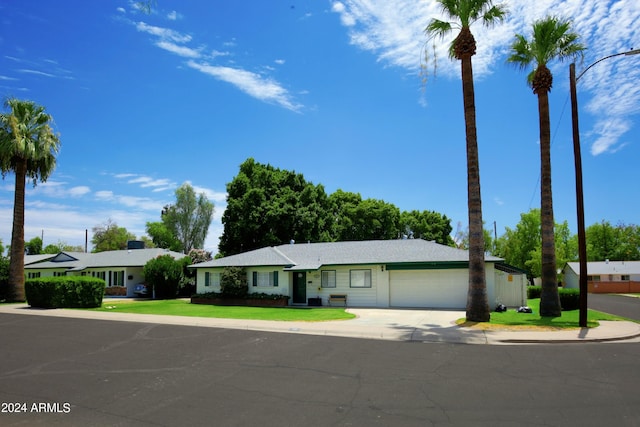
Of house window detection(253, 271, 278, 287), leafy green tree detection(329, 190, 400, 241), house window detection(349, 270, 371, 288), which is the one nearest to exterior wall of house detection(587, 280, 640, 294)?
leafy green tree detection(329, 190, 400, 241)

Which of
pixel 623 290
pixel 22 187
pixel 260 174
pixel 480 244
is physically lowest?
pixel 623 290

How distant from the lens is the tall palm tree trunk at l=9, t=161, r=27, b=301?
3306 cm

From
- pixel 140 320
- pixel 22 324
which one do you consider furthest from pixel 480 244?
pixel 22 324

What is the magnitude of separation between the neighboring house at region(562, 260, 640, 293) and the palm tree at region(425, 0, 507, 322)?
1919 inches

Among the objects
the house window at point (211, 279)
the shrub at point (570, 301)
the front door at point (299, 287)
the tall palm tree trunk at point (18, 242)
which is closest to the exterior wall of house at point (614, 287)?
the shrub at point (570, 301)

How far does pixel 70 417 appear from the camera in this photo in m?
6.73

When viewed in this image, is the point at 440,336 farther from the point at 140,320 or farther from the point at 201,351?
the point at 140,320

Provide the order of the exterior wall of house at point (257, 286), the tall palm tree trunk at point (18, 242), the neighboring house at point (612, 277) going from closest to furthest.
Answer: the exterior wall of house at point (257, 286) < the tall palm tree trunk at point (18, 242) < the neighboring house at point (612, 277)

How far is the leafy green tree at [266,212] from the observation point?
45625 millimetres

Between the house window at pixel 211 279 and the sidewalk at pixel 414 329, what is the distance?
→ 33.6 ft

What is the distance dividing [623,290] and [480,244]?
53.8 m

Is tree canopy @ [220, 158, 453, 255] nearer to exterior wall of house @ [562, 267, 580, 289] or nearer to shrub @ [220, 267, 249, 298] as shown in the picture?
shrub @ [220, 267, 249, 298]

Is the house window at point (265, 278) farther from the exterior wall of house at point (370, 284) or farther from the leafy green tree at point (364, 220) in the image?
the leafy green tree at point (364, 220)

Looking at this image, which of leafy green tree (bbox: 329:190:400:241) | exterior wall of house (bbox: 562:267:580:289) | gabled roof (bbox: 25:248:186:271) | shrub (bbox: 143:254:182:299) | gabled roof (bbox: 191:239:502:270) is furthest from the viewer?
exterior wall of house (bbox: 562:267:580:289)
